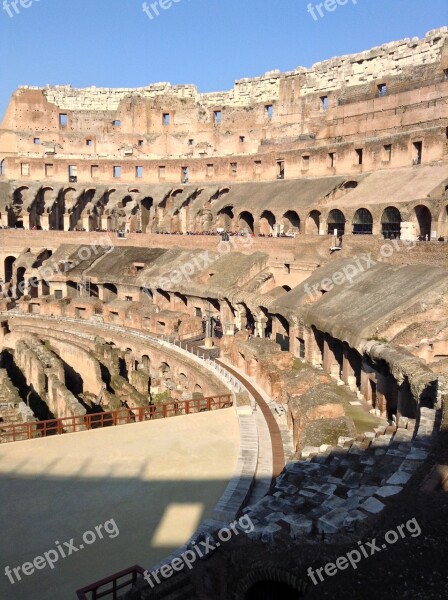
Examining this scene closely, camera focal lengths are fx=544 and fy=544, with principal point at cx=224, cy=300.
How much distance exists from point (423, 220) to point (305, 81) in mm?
19606

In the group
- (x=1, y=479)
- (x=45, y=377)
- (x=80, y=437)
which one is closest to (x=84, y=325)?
(x=45, y=377)

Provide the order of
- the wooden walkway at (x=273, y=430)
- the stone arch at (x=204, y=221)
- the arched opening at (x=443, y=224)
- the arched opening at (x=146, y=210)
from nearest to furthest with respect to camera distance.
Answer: the wooden walkway at (x=273, y=430) → the arched opening at (x=443, y=224) → the stone arch at (x=204, y=221) → the arched opening at (x=146, y=210)

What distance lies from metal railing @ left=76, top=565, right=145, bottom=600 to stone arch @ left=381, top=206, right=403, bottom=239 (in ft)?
71.5

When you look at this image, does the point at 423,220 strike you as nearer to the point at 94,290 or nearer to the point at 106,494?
the point at 94,290

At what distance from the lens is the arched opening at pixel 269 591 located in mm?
7066

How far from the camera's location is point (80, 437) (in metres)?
13.1

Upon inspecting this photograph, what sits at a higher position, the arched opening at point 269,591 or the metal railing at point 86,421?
the metal railing at point 86,421

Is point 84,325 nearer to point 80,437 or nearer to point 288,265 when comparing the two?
point 288,265

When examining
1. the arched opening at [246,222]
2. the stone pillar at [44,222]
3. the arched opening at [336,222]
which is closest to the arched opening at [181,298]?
the arched opening at [336,222]

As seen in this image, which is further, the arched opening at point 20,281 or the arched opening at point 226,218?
the arched opening at point 226,218

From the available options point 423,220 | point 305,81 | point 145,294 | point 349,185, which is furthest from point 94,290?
point 305,81

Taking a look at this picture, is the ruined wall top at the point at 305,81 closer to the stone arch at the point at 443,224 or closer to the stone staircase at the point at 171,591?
the stone arch at the point at 443,224

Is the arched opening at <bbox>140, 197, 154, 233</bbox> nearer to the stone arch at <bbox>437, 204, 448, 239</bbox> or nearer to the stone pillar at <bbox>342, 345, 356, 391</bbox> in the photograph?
the stone arch at <bbox>437, 204, 448, 239</bbox>

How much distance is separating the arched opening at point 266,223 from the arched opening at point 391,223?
974 cm
